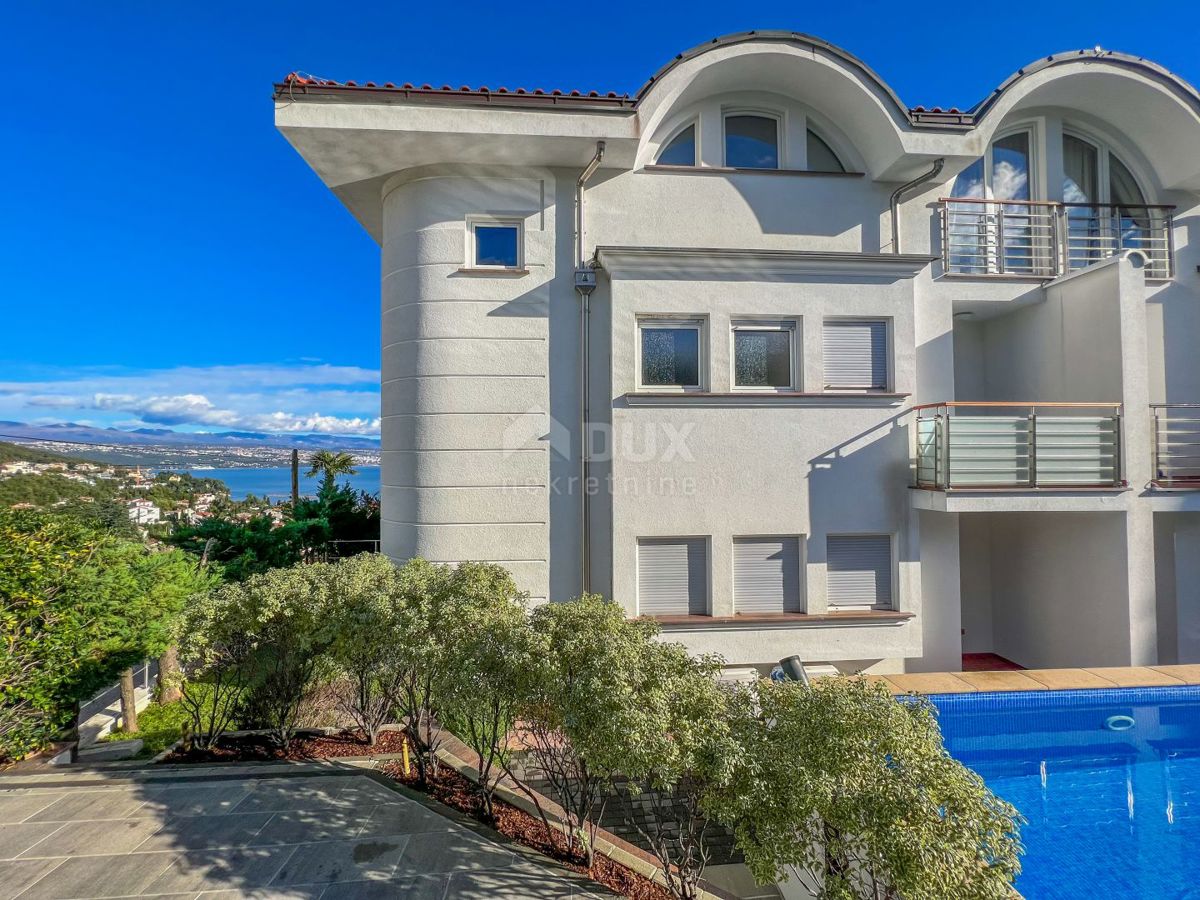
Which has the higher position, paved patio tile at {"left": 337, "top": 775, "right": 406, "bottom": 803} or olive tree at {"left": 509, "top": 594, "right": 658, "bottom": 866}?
olive tree at {"left": 509, "top": 594, "right": 658, "bottom": 866}

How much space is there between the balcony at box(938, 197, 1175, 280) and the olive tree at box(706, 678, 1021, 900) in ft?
35.8

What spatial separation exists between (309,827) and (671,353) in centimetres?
921

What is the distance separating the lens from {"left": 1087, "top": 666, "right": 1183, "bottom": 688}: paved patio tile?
973 centimetres

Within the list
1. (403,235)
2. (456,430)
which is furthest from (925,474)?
(403,235)

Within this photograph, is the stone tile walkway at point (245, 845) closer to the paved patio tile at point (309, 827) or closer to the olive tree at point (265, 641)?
the paved patio tile at point (309, 827)

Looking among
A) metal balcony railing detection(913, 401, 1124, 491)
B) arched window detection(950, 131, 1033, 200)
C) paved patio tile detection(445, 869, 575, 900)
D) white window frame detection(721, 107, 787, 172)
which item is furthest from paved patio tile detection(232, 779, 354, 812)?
arched window detection(950, 131, 1033, 200)

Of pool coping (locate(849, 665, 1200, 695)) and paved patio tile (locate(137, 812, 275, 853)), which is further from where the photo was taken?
pool coping (locate(849, 665, 1200, 695))

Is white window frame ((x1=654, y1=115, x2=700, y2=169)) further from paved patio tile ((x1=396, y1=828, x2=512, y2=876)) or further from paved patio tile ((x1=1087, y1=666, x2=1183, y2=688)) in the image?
paved patio tile ((x1=1087, y1=666, x2=1183, y2=688))

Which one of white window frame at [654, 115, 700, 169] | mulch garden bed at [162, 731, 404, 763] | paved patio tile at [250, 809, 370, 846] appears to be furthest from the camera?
white window frame at [654, 115, 700, 169]

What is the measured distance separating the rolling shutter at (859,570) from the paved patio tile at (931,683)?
1.36 metres

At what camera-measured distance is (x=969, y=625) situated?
13.4 meters

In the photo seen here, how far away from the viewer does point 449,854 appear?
6199 millimetres

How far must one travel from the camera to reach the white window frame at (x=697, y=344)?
418 inches

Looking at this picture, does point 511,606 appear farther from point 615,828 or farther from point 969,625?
point 969,625
